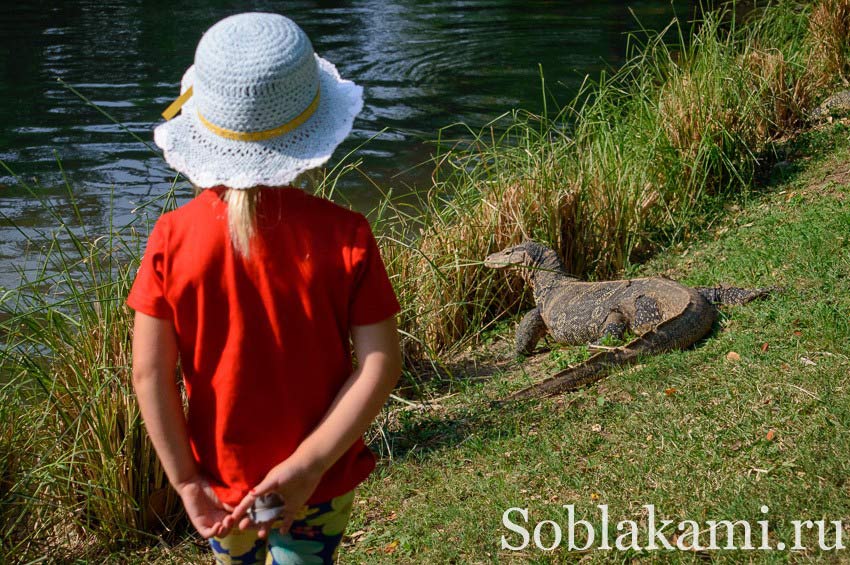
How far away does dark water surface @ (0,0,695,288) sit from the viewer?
10469 mm

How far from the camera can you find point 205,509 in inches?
90.8

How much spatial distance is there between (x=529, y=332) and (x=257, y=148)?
416 centimetres

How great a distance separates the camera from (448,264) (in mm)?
6473

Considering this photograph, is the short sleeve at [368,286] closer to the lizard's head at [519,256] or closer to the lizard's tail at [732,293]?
the lizard's tail at [732,293]

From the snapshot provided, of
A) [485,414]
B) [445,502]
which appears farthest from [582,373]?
[445,502]

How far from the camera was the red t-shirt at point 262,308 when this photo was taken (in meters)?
2.21

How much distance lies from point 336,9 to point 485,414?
17.2 m

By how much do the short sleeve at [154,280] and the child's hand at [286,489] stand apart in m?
0.47

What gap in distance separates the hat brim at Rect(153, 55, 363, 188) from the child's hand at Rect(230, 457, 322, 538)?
68cm

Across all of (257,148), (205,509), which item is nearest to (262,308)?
(257,148)

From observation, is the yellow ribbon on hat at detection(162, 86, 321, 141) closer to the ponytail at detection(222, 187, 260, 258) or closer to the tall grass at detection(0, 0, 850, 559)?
the ponytail at detection(222, 187, 260, 258)

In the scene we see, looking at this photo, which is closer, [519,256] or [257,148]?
[257,148]

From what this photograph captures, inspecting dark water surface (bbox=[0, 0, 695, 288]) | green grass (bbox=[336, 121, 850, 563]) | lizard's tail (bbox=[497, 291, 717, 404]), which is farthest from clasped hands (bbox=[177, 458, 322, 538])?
dark water surface (bbox=[0, 0, 695, 288])

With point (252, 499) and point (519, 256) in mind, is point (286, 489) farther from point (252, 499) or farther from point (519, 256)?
point (519, 256)
